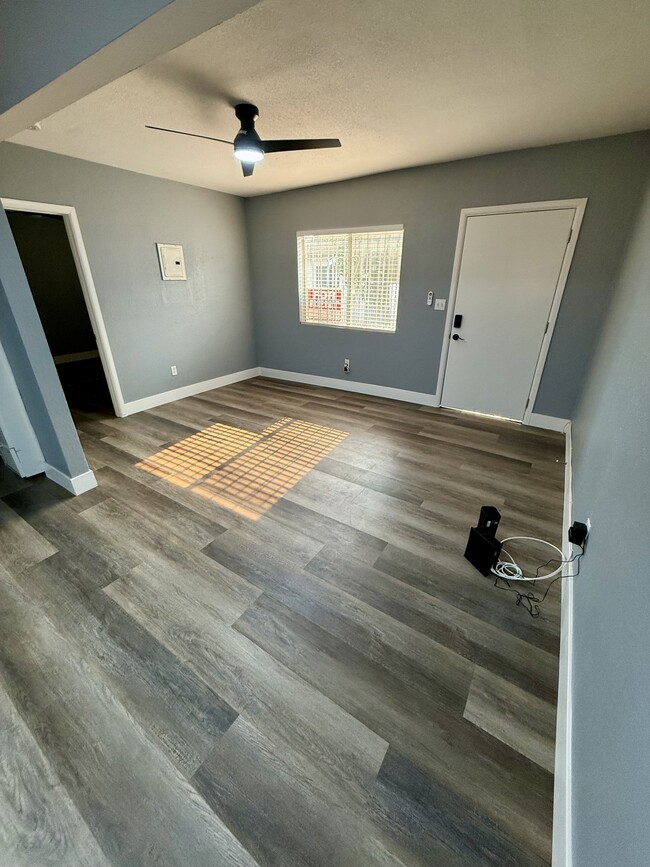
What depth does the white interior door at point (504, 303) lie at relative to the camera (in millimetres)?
3174

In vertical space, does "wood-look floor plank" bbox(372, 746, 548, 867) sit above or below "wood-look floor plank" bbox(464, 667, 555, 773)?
above

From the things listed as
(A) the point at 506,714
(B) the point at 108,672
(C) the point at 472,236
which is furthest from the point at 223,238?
(A) the point at 506,714

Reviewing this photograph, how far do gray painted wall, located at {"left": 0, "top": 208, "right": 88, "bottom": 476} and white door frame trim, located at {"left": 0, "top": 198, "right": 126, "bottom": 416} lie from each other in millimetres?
1419

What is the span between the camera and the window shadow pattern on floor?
8.42ft

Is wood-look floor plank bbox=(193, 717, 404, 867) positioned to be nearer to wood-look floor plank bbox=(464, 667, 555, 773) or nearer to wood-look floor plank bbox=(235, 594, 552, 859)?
wood-look floor plank bbox=(235, 594, 552, 859)

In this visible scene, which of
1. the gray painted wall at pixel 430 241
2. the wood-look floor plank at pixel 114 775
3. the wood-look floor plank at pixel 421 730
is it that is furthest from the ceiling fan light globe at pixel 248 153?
the wood-look floor plank at pixel 114 775

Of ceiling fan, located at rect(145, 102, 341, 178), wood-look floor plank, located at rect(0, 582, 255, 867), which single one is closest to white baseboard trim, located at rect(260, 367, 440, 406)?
ceiling fan, located at rect(145, 102, 341, 178)

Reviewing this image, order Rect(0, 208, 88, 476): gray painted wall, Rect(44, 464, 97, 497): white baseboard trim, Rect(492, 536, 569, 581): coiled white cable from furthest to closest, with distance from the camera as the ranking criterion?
Rect(44, 464, 97, 497): white baseboard trim
Rect(0, 208, 88, 476): gray painted wall
Rect(492, 536, 569, 581): coiled white cable

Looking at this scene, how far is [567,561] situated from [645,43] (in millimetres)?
2587

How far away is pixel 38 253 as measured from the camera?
18.4ft

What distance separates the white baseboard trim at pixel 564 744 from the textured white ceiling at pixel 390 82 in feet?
8.64

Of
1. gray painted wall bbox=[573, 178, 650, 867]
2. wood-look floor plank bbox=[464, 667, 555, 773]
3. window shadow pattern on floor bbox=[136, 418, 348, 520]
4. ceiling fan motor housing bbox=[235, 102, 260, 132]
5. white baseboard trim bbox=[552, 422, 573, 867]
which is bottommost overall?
wood-look floor plank bbox=[464, 667, 555, 773]

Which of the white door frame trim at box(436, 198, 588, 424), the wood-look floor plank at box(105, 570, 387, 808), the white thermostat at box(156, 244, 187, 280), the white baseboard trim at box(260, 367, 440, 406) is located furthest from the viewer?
the white baseboard trim at box(260, 367, 440, 406)

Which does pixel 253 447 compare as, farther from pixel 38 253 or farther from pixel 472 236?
pixel 38 253
